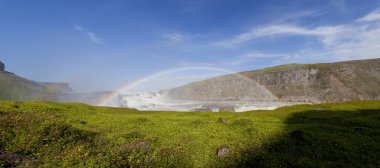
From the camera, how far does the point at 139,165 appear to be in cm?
1805

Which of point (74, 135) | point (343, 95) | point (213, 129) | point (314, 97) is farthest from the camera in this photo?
point (314, 97)

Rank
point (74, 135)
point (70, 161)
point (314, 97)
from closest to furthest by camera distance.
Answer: point (70, 161)
point (74, 135)
point (314, 97)

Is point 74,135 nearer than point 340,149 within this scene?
No

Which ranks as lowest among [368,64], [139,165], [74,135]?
[139,165]

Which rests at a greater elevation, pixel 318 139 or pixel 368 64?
pixel 368 64

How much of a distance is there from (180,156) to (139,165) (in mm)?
3226

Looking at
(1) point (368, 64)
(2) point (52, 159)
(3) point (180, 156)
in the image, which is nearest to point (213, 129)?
(3) point (180, 156)

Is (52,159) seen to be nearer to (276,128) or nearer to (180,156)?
(180,156)

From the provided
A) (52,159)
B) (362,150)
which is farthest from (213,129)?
(52,159)

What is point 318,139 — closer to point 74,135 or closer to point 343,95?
point 74,135

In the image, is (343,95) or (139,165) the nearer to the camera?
(139,165)

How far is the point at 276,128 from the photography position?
1090 inches

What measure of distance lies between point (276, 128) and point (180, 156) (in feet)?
40.4

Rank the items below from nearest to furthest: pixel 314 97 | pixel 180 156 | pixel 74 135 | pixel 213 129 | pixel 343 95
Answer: pixel 180 156, pixel 74 135, pixel 213 129, pixel 343 95, pixel 314 97
